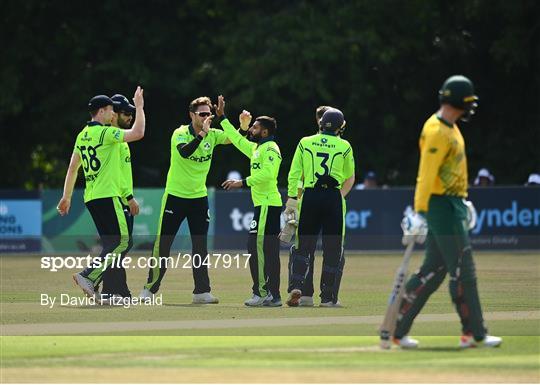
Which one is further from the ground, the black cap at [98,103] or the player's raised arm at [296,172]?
the black cap at [98,103]

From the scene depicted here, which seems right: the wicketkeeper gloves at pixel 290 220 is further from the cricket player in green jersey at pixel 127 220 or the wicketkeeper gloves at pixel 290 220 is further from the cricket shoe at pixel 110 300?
the cricket shoe at pixel 110 300

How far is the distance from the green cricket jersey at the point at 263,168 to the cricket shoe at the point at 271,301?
41.8 inches

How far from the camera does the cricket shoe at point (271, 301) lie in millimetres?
16297

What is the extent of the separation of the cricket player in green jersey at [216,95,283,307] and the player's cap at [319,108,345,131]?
655mm

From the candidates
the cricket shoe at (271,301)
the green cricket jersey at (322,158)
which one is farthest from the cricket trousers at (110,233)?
the green cricket jersey at (322,158)

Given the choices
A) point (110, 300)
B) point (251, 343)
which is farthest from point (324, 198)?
point (251, 343)

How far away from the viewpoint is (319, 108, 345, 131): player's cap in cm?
1595

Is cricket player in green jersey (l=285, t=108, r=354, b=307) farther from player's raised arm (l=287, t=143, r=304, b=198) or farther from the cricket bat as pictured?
the cricket bat

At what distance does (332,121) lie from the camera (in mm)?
15953

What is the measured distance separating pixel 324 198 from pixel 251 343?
4.08m

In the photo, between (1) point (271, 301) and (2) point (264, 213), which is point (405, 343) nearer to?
(1) point (271, 301)

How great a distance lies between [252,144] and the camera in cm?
1667

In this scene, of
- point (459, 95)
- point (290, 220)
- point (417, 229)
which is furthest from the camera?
point (290, 220)

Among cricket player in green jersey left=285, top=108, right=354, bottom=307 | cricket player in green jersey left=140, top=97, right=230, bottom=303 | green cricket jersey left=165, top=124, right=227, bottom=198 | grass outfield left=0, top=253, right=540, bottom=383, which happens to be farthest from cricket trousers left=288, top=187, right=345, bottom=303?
green cricket jersey left=165, top=124, right=227, bottom=198
